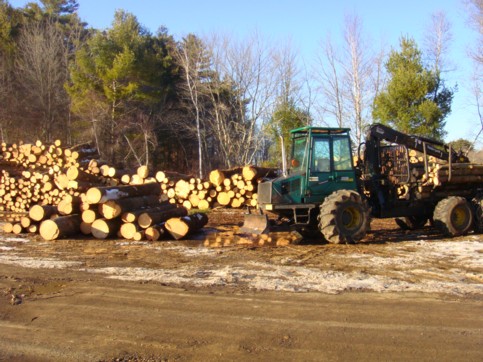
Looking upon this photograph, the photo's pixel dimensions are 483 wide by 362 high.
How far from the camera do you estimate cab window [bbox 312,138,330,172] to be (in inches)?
415

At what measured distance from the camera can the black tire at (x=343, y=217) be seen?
10125 millimetres

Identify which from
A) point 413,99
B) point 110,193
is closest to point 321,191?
point 110,193

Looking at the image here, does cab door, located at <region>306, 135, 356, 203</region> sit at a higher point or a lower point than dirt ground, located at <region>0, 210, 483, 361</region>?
higher

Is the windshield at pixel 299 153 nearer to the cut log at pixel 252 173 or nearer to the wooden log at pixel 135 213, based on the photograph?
the wooden log at pixel 135 213

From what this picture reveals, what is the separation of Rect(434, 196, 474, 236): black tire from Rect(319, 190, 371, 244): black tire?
7.39 feet

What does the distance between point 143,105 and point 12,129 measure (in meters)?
9.15

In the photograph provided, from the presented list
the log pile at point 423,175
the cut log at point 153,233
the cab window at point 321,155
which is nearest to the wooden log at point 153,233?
the cut log at point 153,233

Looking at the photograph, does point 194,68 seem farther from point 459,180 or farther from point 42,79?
point 459,180

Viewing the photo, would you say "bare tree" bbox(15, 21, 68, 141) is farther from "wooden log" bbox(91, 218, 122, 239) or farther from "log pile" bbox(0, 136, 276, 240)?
"wooden log" bbox(91, 218, 122, 239)

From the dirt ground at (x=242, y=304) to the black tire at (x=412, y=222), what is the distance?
316 centimetres

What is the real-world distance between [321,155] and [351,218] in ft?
5.17

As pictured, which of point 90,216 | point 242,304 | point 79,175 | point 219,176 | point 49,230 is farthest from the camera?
point 219,176

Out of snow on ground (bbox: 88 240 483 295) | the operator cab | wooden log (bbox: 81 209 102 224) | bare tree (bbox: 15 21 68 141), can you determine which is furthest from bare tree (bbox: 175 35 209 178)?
snow on ground (bbox: 88 240 483 295)

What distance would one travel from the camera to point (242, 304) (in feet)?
18.9
